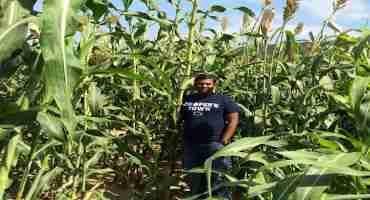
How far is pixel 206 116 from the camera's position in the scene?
14.3ft

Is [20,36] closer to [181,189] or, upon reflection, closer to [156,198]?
[156,198]

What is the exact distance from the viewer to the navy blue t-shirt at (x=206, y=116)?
4332mm

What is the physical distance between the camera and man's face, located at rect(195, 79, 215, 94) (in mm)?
4246

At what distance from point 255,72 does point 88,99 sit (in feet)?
7.16

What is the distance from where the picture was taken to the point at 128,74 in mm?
1448

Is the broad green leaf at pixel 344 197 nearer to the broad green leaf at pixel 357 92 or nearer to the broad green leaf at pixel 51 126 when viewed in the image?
the broad green leaf at pixel 357 92

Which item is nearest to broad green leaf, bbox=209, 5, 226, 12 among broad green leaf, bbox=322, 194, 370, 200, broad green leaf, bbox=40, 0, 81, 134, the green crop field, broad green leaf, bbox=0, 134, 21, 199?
the green crop field

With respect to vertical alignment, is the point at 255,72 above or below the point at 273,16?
below

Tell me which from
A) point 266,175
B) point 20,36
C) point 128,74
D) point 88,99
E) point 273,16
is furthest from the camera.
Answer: point 273,16

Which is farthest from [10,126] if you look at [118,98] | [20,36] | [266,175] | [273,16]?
[118,98]

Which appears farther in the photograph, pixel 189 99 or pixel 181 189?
pixel 181 189

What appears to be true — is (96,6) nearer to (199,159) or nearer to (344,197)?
(344,197)

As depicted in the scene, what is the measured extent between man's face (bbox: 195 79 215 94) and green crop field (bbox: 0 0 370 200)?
9 cm

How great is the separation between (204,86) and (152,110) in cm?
100
